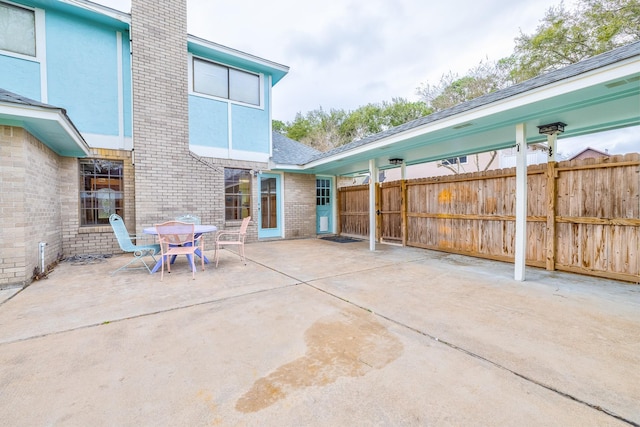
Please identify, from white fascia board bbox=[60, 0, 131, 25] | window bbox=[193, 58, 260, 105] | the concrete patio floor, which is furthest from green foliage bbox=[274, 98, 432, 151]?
the concrete patio floor

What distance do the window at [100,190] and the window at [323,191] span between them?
19.7 ft

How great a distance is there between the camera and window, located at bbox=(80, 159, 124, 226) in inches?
245

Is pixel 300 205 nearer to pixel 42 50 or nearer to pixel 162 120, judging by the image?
pixel 162 120

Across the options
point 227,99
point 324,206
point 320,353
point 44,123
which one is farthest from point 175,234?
point 324,206

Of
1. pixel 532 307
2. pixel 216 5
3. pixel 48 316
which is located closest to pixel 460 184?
pixel 532 307

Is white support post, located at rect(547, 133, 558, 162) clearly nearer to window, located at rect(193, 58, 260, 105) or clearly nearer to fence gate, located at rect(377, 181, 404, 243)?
fence gate, located at rect(377, 181, 404, 243)

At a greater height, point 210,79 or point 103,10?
point 103,10

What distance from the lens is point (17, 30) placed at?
18.0ft

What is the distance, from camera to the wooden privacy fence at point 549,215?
4.04m

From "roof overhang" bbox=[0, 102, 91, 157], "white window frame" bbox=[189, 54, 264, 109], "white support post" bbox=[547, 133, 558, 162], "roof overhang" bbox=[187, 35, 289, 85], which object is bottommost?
"white support post" bbox=[547, 133, 558, 162]

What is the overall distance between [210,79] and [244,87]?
95 centimetres

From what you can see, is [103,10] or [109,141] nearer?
[103,10]

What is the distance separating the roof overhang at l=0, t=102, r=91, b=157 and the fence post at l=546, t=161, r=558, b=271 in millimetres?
7638

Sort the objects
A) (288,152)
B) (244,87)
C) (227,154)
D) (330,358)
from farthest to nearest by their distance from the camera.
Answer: (288,152)
(244,87)
(227,154)
(330,358)
